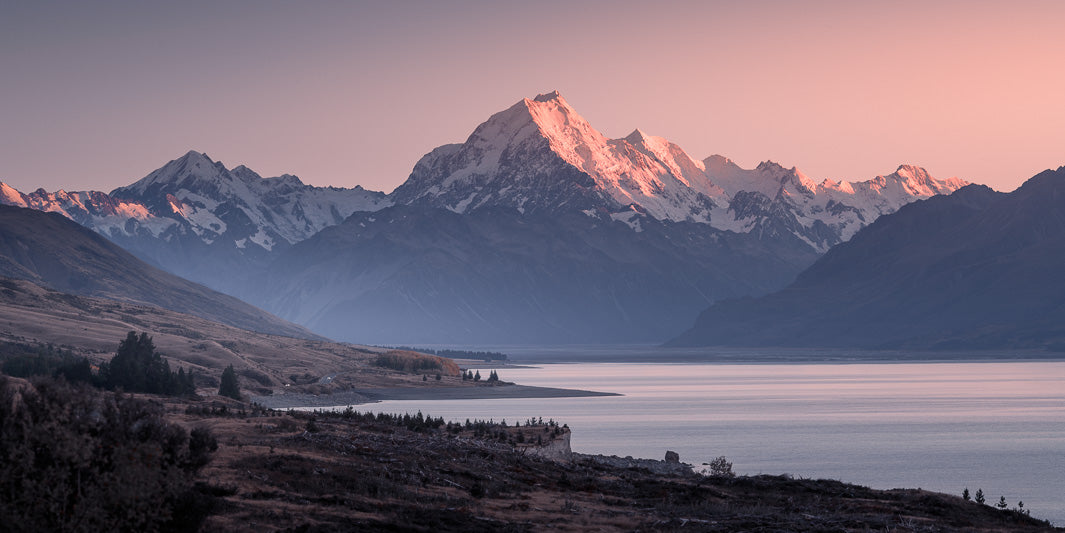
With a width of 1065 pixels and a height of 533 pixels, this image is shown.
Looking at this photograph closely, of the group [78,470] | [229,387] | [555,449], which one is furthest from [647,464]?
[229,387]

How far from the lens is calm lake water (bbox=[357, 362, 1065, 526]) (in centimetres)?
8725

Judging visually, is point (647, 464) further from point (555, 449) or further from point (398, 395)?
point (398, 395)

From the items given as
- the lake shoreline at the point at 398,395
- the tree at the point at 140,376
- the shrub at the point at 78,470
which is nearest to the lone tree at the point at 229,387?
the tree at the point at 140,376

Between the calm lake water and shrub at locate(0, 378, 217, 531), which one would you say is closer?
shrub at locate(0, 378, 217, 531)

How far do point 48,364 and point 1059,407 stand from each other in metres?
116

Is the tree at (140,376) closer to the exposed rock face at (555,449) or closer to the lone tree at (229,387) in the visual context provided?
the lone tree at (229,387)

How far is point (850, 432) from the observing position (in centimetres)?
12575

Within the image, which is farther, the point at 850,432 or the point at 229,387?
the point at 850,432

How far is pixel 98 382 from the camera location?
104688mm

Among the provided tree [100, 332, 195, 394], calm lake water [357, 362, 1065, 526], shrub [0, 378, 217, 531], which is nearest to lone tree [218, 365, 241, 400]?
tree [100, 332, 195, 394]

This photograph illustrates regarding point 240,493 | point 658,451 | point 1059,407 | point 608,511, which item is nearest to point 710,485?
point 608,511

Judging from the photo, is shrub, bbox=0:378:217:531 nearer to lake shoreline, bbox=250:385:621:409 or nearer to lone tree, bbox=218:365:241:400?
lone tree, bbox=218:365:241:400

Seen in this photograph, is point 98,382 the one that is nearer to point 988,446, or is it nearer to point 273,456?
point 273,456

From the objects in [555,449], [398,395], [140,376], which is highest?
[398,395]
